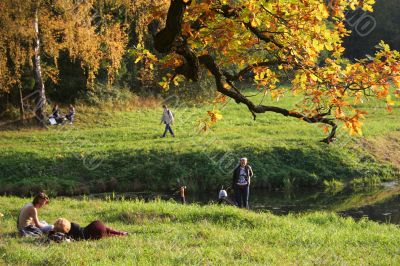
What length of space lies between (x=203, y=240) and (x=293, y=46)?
546 centimetres

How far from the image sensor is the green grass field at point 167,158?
83.9 ft

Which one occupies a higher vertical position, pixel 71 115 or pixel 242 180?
pixel 71 115

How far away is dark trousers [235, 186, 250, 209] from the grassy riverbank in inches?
97.9

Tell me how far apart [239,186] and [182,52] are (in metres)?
11.1

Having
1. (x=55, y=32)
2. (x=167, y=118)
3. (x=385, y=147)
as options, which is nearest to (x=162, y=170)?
(x=167, y=118)

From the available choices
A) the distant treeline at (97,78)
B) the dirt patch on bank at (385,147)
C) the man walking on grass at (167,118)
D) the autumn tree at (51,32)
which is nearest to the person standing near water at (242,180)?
the distant treeline at (97,78)

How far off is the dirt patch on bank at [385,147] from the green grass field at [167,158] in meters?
0.20

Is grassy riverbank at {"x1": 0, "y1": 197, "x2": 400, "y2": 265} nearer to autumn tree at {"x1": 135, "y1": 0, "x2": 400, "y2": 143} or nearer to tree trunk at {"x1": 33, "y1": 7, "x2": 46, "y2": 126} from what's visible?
autumn tree at {"x1": 135, "y1": 0, "x2": 400, "y2": 143}

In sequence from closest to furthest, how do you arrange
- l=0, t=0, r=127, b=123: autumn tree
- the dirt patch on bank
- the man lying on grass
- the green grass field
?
the man lying on grass, the green grass field, l=0, t=0, r=127, b=123: autumn tree, the dirt patch on bank

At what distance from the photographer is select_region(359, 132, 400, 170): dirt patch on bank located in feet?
98.6

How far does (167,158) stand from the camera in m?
27.0

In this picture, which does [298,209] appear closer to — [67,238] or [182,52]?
[67,238]

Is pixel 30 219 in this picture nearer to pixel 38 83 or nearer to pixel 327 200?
pixel 327 200

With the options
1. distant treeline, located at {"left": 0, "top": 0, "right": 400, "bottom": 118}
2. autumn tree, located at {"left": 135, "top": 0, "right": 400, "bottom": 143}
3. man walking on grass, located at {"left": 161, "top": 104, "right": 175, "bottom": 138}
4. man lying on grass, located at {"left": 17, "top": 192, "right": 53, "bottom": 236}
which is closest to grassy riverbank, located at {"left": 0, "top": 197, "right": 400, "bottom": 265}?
man lying on grass, located at {"left": 17, "top": 192, "right": 53, "bottom": 236}
